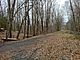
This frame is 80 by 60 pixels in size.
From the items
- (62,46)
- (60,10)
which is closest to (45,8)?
(60,10)

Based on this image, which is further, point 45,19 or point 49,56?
point 45,19

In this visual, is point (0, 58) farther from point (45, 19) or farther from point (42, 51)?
point (45, 19)

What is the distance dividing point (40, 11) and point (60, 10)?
20593mm

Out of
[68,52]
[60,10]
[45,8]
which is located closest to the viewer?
[68,52]

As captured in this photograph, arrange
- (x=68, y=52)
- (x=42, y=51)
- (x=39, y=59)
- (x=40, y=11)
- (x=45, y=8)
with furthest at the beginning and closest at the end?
1. (x=45, y=8)
2. (x=40, y=11)
3. (x=42, y=51)
4. (x=68, y=52)
5. (x=39, y=59)

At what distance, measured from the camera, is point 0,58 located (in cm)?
1073

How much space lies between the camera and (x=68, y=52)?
33.7ft

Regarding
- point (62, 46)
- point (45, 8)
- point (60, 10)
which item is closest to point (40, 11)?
point (45, 8)

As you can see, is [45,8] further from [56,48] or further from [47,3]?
[56,48]

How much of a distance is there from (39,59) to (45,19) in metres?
30.8

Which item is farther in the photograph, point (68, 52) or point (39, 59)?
point (68, 52)

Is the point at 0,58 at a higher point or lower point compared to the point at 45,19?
lower

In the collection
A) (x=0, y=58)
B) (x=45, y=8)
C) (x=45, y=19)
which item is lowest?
(x=0, y=58)

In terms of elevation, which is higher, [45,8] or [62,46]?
[45,8]
